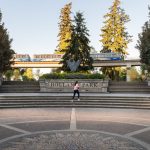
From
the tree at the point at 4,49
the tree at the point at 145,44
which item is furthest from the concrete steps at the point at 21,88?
the tree at the point at 145,44

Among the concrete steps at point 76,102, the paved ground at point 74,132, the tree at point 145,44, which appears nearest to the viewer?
the paved ground at point 74,132

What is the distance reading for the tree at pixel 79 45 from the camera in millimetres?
35375

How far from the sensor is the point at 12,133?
35.6 ft

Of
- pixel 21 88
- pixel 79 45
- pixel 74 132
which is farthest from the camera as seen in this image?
pixel 79 45

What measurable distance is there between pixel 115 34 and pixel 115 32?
1.48 feet

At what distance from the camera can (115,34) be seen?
5838 cm

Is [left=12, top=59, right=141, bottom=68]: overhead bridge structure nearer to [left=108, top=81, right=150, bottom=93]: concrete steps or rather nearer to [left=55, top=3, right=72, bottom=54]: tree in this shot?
[left=55, top=3, right=72, bottom=54]: tree

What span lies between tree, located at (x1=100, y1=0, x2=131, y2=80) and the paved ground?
143ft

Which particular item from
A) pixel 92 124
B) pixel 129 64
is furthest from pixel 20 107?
pixel 129 64

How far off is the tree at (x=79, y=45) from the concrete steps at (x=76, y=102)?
559 inches

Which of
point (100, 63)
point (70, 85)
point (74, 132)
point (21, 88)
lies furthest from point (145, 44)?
point (100, 63)

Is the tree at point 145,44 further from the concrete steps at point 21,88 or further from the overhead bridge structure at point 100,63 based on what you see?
the overhead bridge structure at point 100,63

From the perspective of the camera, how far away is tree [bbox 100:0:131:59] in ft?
190

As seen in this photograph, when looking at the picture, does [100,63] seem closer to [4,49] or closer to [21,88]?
[4,49]
